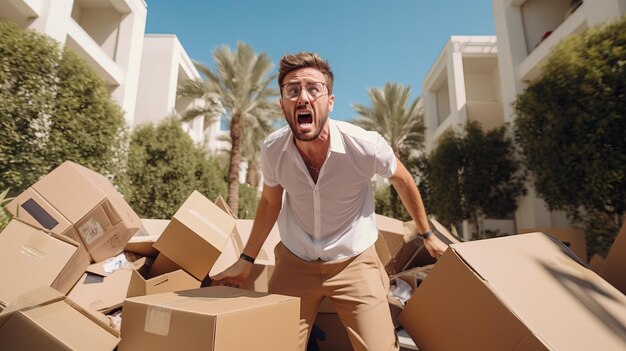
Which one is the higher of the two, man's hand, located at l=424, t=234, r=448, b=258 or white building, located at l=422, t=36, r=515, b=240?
white building, located at l=422, t=36, r=515, b=240

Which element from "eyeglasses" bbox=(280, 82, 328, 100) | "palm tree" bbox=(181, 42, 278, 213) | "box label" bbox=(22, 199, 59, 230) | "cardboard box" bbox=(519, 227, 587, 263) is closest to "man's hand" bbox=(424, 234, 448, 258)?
"eyeglasses" bbox=(280, 82, 328, 100)

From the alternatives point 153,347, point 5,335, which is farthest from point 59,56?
point 153,347

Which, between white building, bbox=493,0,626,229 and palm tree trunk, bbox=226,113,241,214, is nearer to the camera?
white building, bbox=493,0,626,229

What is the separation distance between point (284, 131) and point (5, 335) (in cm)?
141

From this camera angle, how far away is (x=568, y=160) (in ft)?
18.1

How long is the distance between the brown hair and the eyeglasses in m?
0.08

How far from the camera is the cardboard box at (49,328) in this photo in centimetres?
117

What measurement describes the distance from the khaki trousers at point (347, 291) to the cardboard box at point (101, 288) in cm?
145

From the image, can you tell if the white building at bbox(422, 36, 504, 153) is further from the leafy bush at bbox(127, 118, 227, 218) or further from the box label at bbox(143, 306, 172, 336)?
the box label at bbox(143, 306, 172, 336)

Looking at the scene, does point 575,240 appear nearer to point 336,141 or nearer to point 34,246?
point 336,141

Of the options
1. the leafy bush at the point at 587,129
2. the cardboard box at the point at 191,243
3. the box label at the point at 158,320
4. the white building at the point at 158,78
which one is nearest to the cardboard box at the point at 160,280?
the cardboard box at the point at 191,243

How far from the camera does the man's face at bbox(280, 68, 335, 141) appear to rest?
1473mm

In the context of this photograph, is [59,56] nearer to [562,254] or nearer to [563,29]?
[562,254]

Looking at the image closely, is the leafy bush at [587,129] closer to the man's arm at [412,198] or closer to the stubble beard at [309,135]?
the man's arm at [412,198]
